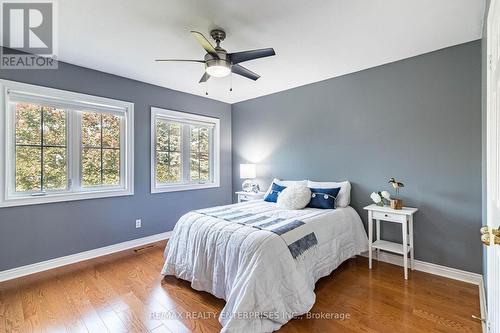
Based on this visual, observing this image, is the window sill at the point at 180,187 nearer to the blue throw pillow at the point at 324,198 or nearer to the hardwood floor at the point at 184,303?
the hardwood floor at the point at 184,303

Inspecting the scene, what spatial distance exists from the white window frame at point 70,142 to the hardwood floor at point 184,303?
88 cm

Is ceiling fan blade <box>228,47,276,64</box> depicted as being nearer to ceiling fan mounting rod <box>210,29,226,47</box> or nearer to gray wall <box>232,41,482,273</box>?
ceiling fan mounting rod <box>210,29,226,47</box>

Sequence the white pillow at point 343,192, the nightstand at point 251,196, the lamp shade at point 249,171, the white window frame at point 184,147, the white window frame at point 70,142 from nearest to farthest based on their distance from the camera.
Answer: the white window frame at point 70,142 → the white pillow at point 343,192 → the white window frame at point 184,147 → the nightstand at point 251,196 → the lamp shade at point 249,171

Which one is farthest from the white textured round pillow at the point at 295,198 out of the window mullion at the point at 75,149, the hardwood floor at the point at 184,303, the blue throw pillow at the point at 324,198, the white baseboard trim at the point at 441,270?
the window mullion at the point at 75,149

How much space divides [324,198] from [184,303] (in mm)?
1963

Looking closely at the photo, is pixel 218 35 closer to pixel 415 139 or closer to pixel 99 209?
pixel 415 139

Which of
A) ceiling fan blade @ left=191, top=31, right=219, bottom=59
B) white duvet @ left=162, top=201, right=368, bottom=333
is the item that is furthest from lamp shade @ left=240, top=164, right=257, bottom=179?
ceiling fan blade @ left=191, top=31, right=219, bottom=59

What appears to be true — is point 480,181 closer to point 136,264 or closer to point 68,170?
point 136,264

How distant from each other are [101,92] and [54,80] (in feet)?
1.62

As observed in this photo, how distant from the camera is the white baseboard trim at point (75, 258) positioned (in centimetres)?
257

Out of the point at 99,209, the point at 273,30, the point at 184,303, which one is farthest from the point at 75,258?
the point at 273,30

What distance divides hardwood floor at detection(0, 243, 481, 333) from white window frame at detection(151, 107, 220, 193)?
1443 millimetres

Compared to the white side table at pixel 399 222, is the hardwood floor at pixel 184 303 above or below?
below

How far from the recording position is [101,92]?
3195 mm
